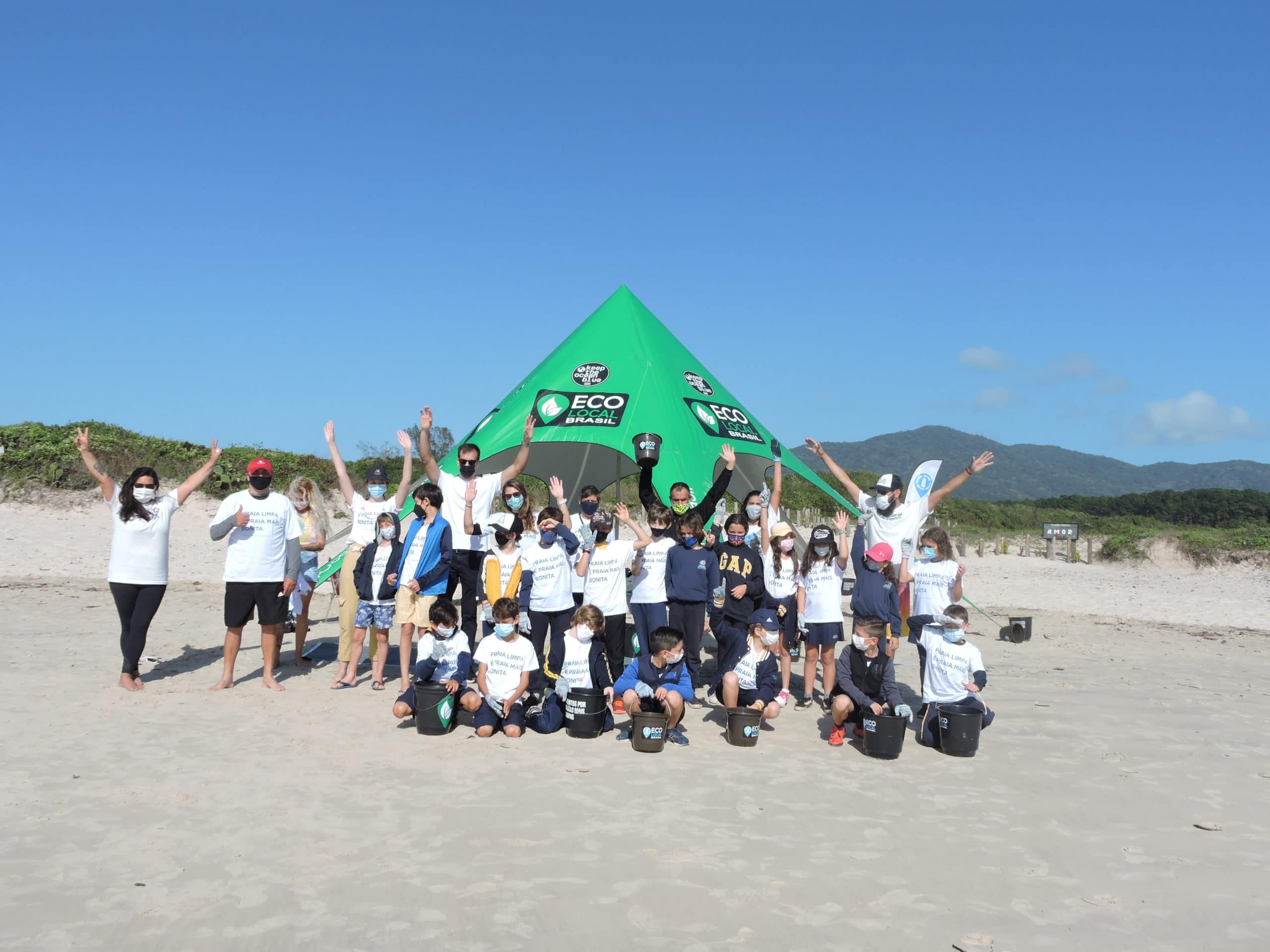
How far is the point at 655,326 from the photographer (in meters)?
10.1

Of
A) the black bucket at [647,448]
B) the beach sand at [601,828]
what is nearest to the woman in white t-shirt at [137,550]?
the beach sand at [601,828]

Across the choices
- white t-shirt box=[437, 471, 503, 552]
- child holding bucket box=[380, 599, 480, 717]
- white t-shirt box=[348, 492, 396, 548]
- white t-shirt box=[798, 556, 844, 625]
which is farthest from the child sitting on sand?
white t-shirt box=[798, 556, 844, 625]

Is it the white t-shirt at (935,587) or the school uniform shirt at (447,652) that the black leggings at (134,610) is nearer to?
the school uniform shirt at (447,652)

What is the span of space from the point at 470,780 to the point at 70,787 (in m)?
1.90

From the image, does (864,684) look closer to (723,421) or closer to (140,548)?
(723,421)

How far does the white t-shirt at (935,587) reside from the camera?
6.09m

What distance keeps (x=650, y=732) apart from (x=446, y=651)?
1.44 meters

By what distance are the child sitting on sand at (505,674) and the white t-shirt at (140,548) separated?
2.44 meters

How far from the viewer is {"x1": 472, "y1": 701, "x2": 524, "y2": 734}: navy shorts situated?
17.9 feet

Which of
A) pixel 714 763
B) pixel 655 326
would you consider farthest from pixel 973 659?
pixel 655 326

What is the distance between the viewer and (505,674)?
5.57 meters

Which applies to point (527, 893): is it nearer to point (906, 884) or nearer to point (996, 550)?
point (906, 884)

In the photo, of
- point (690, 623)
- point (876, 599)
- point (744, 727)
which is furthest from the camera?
point (690, 623)

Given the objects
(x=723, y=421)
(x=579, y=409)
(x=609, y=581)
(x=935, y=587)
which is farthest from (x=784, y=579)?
(x=579, y=409)
